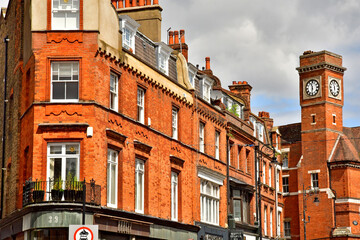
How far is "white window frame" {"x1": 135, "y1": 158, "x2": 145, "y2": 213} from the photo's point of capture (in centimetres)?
3344

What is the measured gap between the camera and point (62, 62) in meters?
29.8

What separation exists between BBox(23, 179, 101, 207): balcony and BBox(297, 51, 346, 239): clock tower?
51638 mm

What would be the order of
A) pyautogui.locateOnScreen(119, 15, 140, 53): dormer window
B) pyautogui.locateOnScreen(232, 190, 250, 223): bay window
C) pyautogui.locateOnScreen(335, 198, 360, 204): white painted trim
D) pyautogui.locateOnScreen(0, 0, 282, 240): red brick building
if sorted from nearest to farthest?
pyautogui.locateOnScreen(0, 0, 282, 240): red brick building < pyautogui.locateOnScreen(119, 15, 140, 53): dormer window < pyautogui.locateOnScreen(232, 190, 250, 223): bay window < pyautogui.locateOnScreen(335, 198, 360, 204): white painted trim

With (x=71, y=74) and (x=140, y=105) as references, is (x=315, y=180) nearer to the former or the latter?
(x=140, y=105)

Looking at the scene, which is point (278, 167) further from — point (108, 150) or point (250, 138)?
point (108, 150)

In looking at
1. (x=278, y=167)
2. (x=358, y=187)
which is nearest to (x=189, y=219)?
(x=278, y=167)

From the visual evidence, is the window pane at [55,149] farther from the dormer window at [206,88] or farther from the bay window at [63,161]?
the dormer window at [206,88]

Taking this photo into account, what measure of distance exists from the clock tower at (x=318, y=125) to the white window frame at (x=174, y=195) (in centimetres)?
4069

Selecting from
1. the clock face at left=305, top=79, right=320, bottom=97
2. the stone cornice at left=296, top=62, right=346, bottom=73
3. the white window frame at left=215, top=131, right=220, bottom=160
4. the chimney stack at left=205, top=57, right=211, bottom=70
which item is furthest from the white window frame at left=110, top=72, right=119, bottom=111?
the clock face at left=305, top=79, right=320, bottom=97

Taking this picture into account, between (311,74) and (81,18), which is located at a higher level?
(311,74)

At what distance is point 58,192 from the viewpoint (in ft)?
91.0

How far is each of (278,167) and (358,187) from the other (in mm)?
18498

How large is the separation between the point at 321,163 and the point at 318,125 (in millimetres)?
4558

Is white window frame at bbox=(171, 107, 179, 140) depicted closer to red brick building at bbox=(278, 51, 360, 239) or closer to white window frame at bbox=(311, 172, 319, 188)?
red brick building at bbox=(278, 51, 360, 239)
